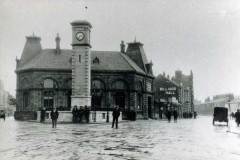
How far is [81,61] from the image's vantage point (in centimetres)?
3734

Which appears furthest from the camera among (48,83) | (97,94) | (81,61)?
(97,94)

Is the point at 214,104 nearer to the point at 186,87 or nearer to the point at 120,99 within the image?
the point at 186,87

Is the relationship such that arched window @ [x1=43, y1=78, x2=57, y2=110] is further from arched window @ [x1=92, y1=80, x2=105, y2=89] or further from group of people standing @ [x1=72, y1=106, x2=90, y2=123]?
group of people standing @ [x1=72, y1=106, x2=90, y2=123]

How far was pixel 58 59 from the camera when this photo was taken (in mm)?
53531

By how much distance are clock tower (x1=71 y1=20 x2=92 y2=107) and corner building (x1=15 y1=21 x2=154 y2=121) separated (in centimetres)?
1150

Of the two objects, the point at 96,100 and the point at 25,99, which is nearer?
the point at 25,99

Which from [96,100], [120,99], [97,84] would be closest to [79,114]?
[96,100]

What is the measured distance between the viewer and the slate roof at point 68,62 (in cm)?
5212

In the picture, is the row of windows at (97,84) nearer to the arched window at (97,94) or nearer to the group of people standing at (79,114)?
the arched window at (97,94)

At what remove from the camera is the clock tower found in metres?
36.8

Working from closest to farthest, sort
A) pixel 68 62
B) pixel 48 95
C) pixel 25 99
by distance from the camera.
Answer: pixel 48 95
pixel 25 99
pixel 68 62

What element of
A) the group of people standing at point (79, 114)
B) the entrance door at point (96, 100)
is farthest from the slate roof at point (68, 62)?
the group of people standing at point (79, 114)

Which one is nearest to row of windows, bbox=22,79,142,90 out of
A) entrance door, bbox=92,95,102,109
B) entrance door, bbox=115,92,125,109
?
entrance door, bbox=115,92,125,109

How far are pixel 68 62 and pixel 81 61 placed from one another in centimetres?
1620
